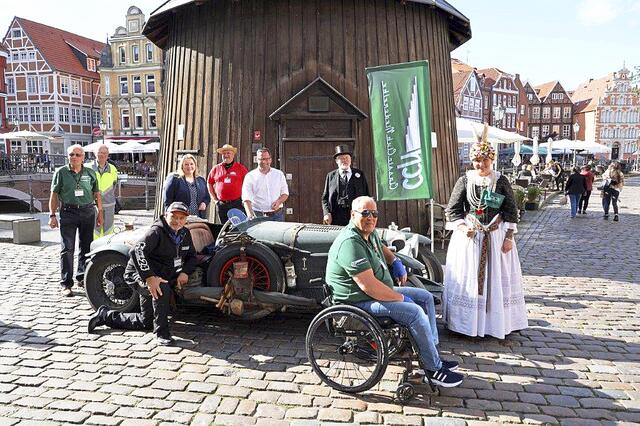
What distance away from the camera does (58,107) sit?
54.7 m

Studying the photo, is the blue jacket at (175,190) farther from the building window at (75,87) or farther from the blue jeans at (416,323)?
the building window at (75,87)

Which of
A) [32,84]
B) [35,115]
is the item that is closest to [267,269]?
[35,115]

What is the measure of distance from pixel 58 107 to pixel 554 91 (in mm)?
75306

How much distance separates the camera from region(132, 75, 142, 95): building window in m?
52.1

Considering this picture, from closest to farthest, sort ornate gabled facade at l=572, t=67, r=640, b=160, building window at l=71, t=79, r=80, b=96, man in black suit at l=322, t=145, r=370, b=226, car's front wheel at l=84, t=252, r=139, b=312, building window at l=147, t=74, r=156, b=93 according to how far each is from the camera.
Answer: car's front wheel at l=84, t=252, r=139, b=312
man in black suit at l=322, t=145, r=370, b=226
building window at l=147, t=74, r=156, b=93
building window at l=71, t=79, r=80, b=96
ornate gabled facade at l=572, t=67, r=640, b=160

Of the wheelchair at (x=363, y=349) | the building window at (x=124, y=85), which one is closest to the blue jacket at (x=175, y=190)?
the wheelchair at (x=363, y=349)

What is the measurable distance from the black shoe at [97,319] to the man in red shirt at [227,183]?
260 centimetres

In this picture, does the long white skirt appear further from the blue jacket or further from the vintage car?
the blue jacket

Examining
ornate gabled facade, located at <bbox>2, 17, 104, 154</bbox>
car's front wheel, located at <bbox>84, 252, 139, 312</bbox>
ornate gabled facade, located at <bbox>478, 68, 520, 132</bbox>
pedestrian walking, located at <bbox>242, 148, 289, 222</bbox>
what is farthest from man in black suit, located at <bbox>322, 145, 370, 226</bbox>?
ornate gabled facade, located at <bbox>478, 68, 520, 132</bbox>

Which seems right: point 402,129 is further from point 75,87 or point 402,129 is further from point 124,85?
point 75,87

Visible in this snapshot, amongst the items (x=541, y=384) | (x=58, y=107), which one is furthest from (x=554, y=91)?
(x=541, y=384)

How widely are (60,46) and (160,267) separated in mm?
59378

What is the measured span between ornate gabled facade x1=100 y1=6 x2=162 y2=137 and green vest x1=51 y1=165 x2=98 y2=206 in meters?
45.6

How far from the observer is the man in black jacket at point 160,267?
562 cm
